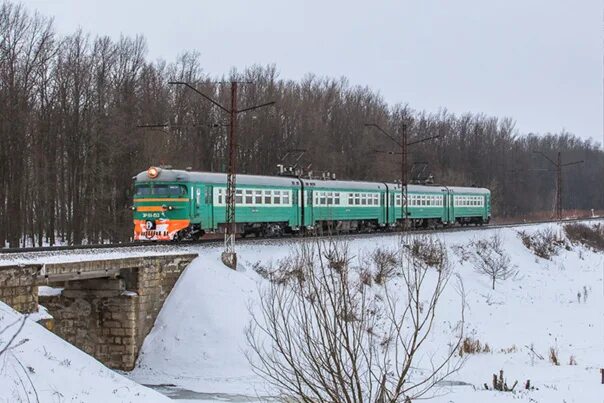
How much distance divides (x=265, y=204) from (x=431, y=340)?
28.0 feet

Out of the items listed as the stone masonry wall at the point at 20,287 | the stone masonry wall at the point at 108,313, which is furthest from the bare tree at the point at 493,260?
the stone masonry wall at the point at 20,287

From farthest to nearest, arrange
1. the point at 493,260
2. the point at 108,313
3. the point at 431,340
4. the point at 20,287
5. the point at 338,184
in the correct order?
the point at 493,260, the point at 338,184, the point at 431,340, the point at 108,313, the point at 20,287

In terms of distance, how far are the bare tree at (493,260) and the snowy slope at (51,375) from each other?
2396 cm

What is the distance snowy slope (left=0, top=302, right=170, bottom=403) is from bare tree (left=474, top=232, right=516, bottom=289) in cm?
2396

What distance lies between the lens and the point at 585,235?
52.8 m

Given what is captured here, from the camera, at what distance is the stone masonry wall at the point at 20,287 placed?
563 inches

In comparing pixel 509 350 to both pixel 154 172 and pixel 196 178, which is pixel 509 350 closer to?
pixel 196 178

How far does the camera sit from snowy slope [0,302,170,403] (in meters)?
10.5

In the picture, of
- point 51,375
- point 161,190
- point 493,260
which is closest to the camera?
point 51,375

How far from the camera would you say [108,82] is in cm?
4675

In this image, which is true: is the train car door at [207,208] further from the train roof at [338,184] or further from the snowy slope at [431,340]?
the train roof at [338,184]

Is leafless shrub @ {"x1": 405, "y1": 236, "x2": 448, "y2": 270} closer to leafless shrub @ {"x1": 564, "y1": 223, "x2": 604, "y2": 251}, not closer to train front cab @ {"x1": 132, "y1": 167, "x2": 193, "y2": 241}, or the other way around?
train front cab @ {"x1": 132, "y1": 167, "x2": 193, "y2": 241}

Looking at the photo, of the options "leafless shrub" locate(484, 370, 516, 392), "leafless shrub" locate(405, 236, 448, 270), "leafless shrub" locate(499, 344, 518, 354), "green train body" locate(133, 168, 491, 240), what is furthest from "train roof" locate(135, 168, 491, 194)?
"leafless shrub" locate(484, 370, 516, 392)

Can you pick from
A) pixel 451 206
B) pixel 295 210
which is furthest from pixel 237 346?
pixel 451 206
